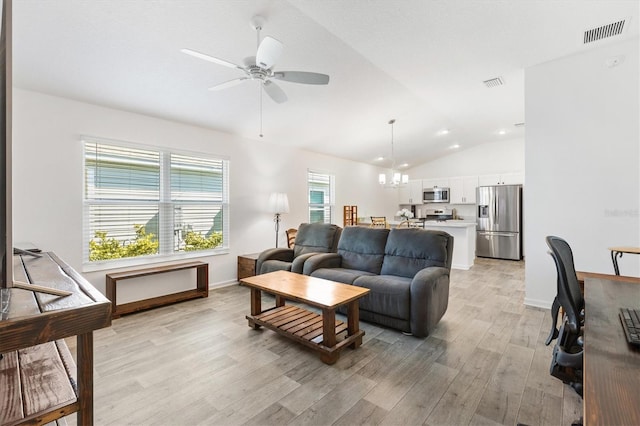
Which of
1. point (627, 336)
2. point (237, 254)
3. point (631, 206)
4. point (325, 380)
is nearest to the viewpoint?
point (627, 336)

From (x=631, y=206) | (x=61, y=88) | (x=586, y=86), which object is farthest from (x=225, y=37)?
(x=631, y=206)

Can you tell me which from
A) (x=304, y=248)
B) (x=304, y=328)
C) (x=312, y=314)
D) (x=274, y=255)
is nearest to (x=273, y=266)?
(x=274, y=255)

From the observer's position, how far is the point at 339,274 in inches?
141

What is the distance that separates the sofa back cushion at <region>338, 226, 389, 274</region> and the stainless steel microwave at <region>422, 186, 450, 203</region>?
4.94m

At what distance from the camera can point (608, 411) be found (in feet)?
2.41

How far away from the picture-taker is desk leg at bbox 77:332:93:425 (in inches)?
29.1

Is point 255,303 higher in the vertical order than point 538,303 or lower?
higher

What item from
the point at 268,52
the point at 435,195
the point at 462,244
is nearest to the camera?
the point at 268,52

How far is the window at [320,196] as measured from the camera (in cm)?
650

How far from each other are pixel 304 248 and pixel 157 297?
2129mm

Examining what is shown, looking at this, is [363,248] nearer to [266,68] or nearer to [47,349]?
→ [266,68]

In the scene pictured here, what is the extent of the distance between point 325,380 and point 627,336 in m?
1.74

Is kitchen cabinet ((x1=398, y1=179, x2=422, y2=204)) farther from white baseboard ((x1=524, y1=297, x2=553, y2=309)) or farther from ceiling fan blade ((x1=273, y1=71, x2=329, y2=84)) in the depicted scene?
ceiling fan blade ((x1=273, y1=71, x2=329, y2=84))

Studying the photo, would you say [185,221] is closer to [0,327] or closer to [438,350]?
[438,350]
